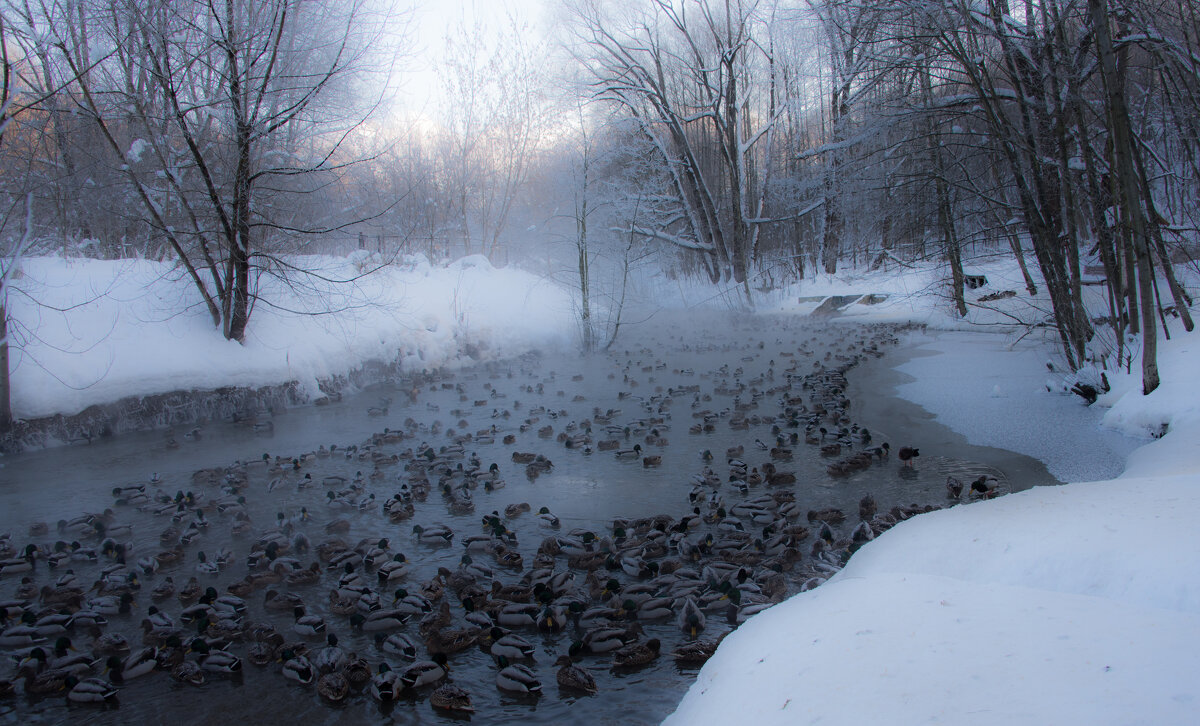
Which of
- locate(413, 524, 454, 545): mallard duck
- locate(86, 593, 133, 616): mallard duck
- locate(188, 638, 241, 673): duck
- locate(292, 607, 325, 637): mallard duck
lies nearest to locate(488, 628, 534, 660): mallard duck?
locate(292, 607, 325, 637): mallard duck

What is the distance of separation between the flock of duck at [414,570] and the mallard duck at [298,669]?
0.01 meters

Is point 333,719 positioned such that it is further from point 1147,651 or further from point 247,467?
point 247,467

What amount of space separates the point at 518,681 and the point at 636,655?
2.50 ft

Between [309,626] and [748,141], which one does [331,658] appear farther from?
[748,141]

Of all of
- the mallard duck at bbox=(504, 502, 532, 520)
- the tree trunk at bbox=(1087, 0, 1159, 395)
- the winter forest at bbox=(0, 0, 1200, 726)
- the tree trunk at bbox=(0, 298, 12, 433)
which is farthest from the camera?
the tree trunk at bbox=(0, 298, 12, 433)

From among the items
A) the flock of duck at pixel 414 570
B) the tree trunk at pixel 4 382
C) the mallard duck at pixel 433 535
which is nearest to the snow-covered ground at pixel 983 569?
the tree trunk at pixel 4 382

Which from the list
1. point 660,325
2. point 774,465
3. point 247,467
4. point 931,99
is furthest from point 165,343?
point 660,325

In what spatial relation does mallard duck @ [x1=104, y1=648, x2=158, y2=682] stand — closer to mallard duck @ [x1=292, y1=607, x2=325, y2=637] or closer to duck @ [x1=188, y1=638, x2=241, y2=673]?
duck @ [x1=188, y1=638, x2=241, y2=673]

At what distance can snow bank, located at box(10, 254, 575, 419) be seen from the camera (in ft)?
33.2

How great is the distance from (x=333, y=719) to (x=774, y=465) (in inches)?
230

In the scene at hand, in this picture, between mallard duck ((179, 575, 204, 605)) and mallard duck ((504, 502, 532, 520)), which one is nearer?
mallard duck ((179, 575, 204, 605))

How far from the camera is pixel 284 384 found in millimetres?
12805

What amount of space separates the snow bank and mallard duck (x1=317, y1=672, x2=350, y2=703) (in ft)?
24.1

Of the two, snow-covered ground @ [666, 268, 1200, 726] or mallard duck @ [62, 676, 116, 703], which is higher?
snow-covered ground @ [666, 268, 1200, 726]
